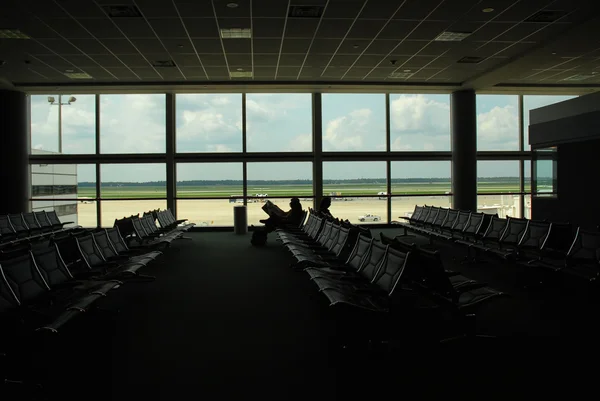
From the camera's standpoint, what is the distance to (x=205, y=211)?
577 inches

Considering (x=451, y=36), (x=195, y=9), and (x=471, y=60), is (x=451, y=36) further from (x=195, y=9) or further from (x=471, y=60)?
(x=195, y=9)

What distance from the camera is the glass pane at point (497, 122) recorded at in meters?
14.9

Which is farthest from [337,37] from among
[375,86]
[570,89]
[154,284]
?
[570,89]

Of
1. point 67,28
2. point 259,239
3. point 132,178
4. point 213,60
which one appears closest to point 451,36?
point 213,60

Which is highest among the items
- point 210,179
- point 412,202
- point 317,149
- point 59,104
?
point 59,104

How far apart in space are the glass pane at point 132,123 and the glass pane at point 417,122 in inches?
299

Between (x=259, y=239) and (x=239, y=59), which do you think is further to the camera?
(x=259, y=239)

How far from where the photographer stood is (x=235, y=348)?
3.79 meters

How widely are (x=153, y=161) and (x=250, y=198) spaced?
10.9 ft

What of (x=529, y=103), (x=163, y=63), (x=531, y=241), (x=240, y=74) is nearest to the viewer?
(x=531, y=241)

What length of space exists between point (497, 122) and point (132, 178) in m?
12.5

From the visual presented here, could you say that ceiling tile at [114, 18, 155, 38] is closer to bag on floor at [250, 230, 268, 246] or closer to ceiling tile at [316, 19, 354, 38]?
ceiling tile at [316, 19, 354, 38]

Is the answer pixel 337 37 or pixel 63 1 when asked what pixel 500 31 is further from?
pixel 63 1

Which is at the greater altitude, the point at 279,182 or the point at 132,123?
the point at 132,123
